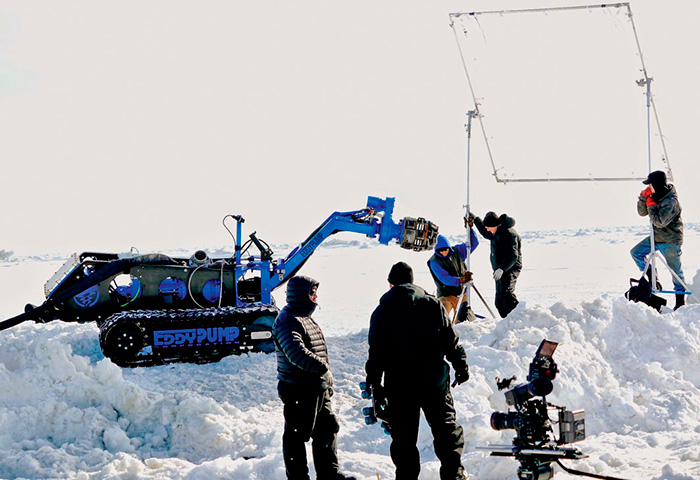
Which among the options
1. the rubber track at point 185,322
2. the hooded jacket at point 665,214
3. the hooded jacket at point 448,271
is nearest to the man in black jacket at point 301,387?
the rubber track at point 185,322

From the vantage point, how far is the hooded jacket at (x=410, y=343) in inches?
205

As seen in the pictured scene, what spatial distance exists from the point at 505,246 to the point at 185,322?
430 centimetres

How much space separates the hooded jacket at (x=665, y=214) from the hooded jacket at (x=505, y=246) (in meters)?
1.85

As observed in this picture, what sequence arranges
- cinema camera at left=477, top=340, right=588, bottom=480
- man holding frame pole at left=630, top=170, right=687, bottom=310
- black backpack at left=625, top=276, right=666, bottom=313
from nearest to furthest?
cinema camera at left=477, top=340, right=588, bottom=480 → man holding frame pole at left=630, top=170, right=687, bottom=310 → black backpack at left=625, top=276, right=666, bottom=313

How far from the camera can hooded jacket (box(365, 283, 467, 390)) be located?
5.20 m

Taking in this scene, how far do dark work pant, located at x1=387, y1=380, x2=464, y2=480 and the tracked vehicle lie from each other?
3915 mm

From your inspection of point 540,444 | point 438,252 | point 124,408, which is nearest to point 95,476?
point 124,408

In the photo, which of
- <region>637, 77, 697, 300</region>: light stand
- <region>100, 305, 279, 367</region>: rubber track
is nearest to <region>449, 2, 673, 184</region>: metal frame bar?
<region>637, 77, 697, 300</region>: light stand

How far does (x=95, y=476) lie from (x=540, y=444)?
3815 millimetres

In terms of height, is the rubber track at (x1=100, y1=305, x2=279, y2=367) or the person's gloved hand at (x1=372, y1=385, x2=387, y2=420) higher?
the rubber track at (x1=100, y1=305, x2=279, y2=367)

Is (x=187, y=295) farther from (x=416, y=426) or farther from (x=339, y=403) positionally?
(x=416, y=426)

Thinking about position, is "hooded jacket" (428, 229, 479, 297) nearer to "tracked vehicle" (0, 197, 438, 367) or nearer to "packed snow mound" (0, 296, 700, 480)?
"tracked vehicle" (0, 197, 438, 367)

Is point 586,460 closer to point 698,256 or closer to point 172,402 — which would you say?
point 172,402

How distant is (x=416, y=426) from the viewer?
5258 mm
